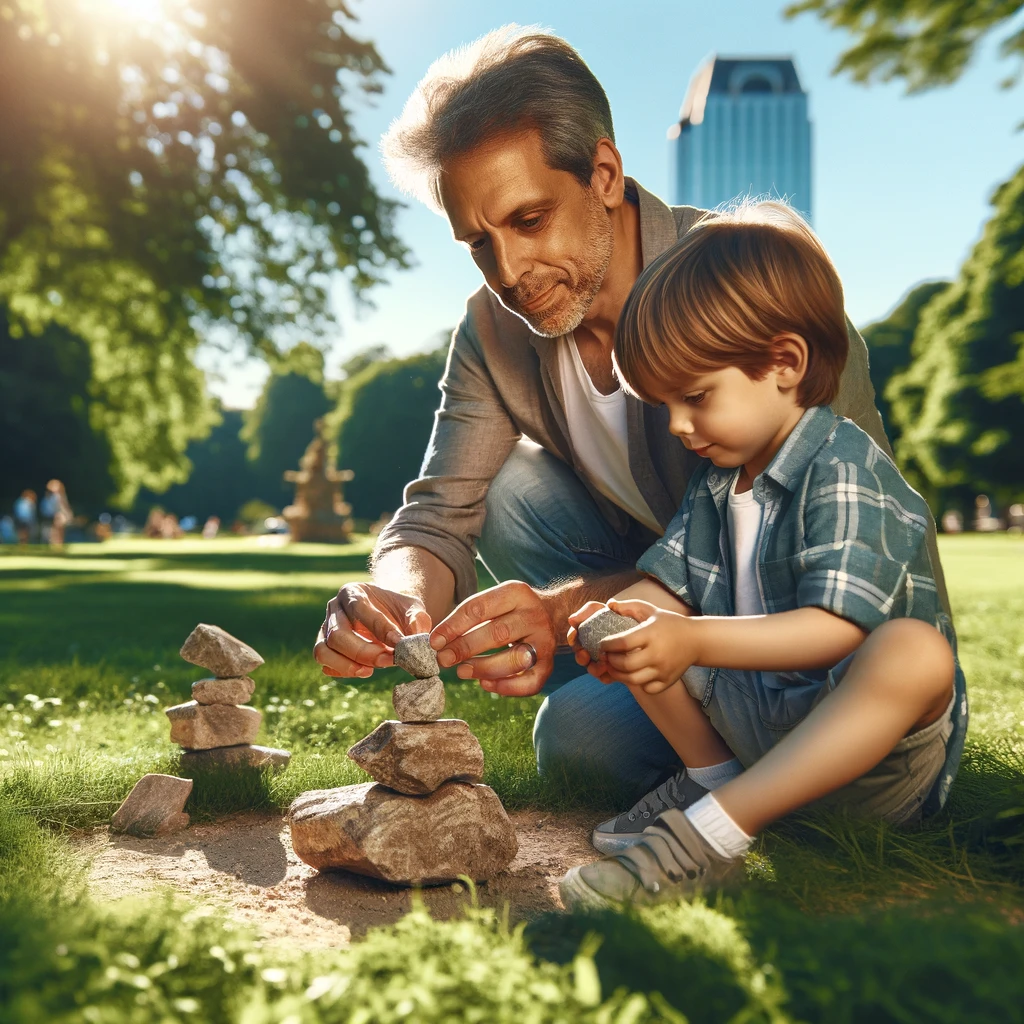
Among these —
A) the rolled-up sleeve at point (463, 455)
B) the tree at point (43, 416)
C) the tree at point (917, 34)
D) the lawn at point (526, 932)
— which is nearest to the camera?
the lawn at point (526, 932)

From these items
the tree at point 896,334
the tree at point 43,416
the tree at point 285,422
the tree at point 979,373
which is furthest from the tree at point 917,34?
the tree at point 285,422

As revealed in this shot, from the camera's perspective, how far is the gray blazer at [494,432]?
358 centimetres

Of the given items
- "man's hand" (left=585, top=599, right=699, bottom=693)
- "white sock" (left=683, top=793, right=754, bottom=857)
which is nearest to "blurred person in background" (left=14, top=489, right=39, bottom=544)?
"man's hand" (left=585, top=599, right=699, bottom=693)

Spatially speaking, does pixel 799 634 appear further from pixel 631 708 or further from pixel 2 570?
pixel 2 570

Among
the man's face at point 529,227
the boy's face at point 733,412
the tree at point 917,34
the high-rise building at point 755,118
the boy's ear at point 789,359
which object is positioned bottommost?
the boy's face at point 733,412

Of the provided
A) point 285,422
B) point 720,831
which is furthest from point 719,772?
point 285,422

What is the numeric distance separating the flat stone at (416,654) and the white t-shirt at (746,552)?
853 mm

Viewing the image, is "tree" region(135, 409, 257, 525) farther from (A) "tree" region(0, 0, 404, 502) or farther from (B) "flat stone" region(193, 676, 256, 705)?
(B) "flat stone" region(193, 676, 256, 705)

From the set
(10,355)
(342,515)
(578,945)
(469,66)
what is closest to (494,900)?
(578,945)

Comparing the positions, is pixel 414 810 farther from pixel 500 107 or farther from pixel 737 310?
pixel 500 107

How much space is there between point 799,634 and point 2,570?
17756mm

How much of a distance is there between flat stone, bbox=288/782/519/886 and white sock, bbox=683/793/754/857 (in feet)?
2.23

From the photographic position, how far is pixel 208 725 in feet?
11.4

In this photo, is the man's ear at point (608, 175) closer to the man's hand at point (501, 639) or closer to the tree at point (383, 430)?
the man's hand at point (501, 639)
